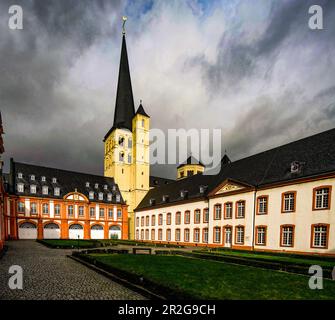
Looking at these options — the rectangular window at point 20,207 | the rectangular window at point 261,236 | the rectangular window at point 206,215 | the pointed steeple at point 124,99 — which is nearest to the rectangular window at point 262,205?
the rectangular window at point 261,236

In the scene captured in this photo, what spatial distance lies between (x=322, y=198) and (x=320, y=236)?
10.6ft

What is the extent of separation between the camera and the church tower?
5597 cm

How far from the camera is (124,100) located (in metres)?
61.6

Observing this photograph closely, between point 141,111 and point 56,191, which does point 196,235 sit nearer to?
point 56,191

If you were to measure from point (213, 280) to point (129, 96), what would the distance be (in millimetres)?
58693

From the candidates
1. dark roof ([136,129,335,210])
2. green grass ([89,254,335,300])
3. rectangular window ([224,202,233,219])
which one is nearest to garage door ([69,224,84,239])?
dark roof ([136,129,335,210])

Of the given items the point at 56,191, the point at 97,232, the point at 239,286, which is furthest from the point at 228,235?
the point at 56,191

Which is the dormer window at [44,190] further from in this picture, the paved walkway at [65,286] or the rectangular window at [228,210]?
the rectangular window at [228,210]

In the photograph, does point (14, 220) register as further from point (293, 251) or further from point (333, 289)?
point (333, 289)

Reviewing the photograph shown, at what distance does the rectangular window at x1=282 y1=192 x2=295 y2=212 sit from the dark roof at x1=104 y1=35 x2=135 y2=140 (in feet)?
148

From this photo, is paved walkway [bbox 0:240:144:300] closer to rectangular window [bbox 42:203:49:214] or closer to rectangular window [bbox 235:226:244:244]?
rectangular window [bbox 235:226:244:244]

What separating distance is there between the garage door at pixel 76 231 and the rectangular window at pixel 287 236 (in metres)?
38.0

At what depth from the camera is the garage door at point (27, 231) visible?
40.7 meters
